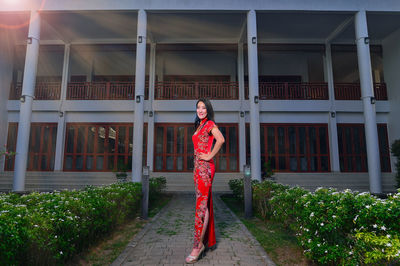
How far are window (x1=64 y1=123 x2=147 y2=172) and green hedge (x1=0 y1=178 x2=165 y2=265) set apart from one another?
9007 mm

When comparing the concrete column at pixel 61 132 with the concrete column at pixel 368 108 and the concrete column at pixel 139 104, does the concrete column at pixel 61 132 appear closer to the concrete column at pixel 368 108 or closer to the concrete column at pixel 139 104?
the concrete column at pixel 139 104

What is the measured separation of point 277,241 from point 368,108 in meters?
8.98

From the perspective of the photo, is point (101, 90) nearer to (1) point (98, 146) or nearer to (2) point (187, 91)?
(1) point (98, 146)

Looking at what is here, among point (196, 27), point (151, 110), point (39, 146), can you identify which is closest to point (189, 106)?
point (151, 110)

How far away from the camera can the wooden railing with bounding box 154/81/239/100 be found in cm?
1347

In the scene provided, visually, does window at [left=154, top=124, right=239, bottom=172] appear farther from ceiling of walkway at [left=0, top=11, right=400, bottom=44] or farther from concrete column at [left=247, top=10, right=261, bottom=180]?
ceiling of walkway at [left=0, top=11, right=400, bottom=44]

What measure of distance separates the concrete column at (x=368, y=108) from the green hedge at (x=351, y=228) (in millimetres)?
8909

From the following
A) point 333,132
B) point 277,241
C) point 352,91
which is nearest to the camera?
point 277,241

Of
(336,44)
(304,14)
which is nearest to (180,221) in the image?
(304,14)

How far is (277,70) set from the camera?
15.1m

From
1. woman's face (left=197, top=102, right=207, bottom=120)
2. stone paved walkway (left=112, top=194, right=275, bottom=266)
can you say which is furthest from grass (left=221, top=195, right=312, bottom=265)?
woman's face (left=197, top=102, right=207, bottom=120)

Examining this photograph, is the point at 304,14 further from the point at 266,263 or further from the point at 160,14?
the point at 266,263

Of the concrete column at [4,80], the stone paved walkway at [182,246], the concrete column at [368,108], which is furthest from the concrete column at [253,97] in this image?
the concrete column at [4,80]

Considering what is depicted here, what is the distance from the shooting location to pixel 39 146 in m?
13.1
